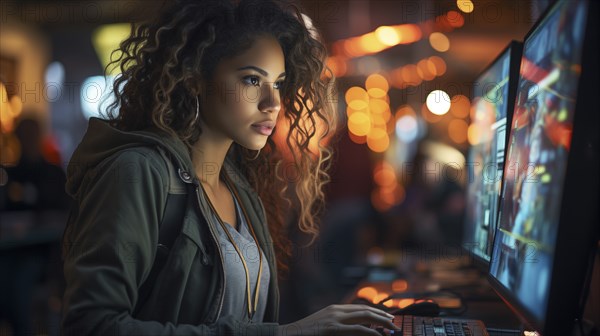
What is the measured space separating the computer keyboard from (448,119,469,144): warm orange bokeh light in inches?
400

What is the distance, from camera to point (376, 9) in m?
7.47

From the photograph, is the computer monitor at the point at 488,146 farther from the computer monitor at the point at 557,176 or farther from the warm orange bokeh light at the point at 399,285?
the computer monitor at the point at 557,176

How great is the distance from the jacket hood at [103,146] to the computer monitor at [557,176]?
0.77m

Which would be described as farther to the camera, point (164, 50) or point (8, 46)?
point (8, 46)

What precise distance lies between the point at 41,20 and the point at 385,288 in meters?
7.22

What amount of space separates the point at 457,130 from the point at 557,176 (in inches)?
448

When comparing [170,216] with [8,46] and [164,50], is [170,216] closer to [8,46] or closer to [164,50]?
[164,50]

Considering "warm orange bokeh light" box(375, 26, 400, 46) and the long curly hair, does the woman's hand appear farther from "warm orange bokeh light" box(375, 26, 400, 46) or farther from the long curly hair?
"warm orange bokeh light" box(375, 26, 400, 46)

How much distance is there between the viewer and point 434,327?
1.44m

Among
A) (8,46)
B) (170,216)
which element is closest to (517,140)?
(170,216)

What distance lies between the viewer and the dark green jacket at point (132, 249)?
125 centimetres

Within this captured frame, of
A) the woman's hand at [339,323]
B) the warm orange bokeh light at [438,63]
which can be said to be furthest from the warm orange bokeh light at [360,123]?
the woman's hand at [339,323]

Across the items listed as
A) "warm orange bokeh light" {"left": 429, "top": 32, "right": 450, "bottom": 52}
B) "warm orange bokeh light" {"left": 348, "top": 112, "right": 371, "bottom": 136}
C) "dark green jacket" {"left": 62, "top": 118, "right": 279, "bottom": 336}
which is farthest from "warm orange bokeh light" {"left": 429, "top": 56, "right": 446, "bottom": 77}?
"dark green jacket" {"left": 62, "top": 118, "right": 279, "bottom": 336}

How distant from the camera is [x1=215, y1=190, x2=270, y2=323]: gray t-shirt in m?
1.58
